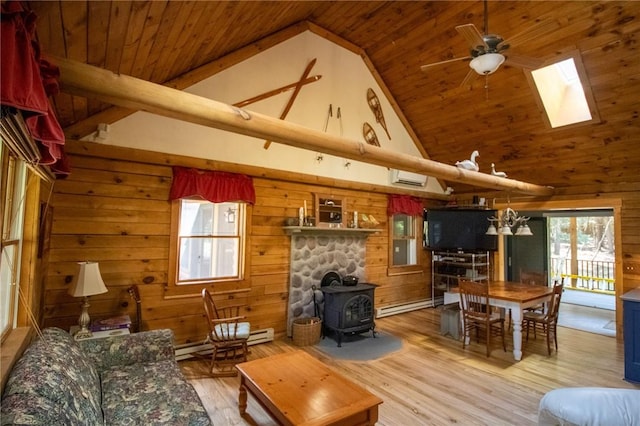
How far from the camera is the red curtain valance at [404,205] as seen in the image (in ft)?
20.1

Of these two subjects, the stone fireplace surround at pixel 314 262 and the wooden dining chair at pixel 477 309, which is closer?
the wooden dining chair at pixel 477 309

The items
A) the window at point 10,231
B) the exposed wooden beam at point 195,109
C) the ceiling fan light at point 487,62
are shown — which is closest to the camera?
the exposed wooden beam at point 195,109

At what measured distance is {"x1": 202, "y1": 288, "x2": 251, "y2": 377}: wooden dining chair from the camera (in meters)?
3.46

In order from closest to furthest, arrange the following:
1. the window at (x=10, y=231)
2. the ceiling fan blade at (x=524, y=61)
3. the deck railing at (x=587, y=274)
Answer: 1. the window at (x=10, y=231)
2. the ceiling fan blade at (x=524, y=61)
3. the deck railing at (x=587, y=274)

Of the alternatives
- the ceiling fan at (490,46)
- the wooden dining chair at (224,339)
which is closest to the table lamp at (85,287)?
the wooden dining chair at (224,339)

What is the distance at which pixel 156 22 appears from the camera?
2.22m

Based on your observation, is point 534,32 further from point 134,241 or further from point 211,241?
point 134,241

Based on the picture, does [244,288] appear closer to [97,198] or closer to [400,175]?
[97,198]

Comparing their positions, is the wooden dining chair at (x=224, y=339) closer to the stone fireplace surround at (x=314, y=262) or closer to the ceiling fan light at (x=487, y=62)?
the stone fireplace surround at (x=314, y=262)

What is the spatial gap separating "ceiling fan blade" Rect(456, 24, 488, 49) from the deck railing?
8.00 meters

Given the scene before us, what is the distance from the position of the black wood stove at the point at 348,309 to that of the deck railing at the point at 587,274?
21.5 ft

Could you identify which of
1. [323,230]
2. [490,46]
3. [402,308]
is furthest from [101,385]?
[402,308]

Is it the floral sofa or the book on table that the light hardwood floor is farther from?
the book on table

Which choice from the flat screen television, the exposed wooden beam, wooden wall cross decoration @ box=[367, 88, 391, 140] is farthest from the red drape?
the flat screen television
